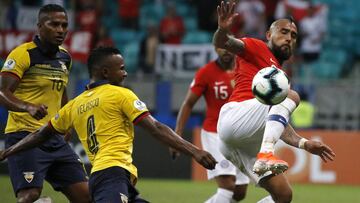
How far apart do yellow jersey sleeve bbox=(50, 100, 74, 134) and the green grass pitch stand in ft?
13.3

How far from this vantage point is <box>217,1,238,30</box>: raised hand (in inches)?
291

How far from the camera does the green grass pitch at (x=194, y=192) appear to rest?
12.4 m

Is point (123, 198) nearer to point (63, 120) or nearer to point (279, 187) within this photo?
point (63, 120)

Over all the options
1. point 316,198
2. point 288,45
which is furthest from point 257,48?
point 316,198

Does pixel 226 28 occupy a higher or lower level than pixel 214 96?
higher

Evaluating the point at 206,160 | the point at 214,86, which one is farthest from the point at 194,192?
the point at 206,160

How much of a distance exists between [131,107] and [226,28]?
4.26ft

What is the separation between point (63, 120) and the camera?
7.13m

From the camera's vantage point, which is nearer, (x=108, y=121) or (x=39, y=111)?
(x=108, y=121)

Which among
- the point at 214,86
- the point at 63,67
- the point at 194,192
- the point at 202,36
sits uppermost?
the point at 63,67

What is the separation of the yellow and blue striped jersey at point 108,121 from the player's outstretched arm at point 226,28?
114 centimetres

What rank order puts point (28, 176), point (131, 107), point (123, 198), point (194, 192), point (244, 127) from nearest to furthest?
point (123, 198), point (131, 107), point (244, 127), point (28, 176), point (194, 192)

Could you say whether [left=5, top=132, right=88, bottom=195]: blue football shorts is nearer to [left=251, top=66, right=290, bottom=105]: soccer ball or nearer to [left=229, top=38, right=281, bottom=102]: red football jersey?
[left=229, top=38, right=281, bottom=102]: red football jersey

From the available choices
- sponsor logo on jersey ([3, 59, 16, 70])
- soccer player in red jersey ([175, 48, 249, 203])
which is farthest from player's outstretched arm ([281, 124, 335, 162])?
sponsor logo on jersey ([3, 59, 16, 70])
